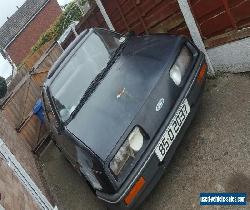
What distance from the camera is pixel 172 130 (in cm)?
446

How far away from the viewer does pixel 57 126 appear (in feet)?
16.9

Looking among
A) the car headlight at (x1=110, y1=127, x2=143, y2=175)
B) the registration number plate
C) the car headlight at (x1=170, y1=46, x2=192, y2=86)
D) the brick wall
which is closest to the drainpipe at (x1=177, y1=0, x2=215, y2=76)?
the car headlight at (x1=170, y1=46, x2=192, y2=86)

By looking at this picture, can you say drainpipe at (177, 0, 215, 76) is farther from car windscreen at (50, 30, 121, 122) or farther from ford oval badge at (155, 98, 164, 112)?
ford oval badge at (155, 98, 164, 112)

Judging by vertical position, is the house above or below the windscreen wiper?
below

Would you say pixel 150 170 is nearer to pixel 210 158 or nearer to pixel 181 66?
pixel 210 158

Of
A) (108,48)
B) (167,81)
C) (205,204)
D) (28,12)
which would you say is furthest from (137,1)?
(28,12)

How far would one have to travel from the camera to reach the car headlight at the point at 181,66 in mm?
4699

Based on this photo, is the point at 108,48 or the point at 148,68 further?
the point at 108,48

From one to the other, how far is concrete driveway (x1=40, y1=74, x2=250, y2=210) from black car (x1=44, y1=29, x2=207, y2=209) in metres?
0.42

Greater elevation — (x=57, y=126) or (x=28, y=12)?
(x=57, y=126)

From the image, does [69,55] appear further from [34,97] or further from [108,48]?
[34,97]

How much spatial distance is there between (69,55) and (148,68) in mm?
1551

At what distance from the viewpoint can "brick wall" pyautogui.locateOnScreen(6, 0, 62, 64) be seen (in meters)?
39.1

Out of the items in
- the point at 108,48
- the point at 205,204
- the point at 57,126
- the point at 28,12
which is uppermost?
the point at 108,48
